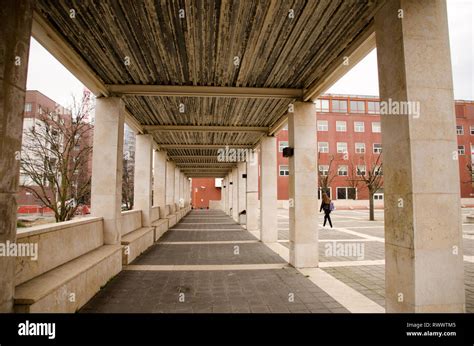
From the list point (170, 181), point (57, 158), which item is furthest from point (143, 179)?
point (170, 181)

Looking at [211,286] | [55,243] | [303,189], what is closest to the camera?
[55,243]

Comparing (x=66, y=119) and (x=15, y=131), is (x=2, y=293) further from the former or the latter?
(x=66, y=119)

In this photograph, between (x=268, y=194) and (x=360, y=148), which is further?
(x=360, y=148)

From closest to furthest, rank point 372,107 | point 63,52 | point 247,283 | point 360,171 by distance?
point 63,52 < point 247,283 < point 360,171 < point 372,107

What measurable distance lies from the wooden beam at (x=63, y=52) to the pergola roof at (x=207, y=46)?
0.02 m

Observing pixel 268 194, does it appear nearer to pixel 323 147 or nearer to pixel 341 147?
pixel 323 147

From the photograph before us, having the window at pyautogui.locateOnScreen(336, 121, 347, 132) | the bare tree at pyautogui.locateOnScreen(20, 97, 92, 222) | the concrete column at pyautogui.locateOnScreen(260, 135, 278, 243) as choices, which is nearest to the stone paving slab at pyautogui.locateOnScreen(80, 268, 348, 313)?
the concrete column at pyautogui.locateOnScreen(260, 135, 278, 243)

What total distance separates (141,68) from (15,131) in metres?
4.08

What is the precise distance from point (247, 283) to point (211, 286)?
829 millimetres

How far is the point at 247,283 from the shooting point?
6.80m

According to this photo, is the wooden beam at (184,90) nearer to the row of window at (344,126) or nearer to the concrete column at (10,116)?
the concrete column at (10,116)

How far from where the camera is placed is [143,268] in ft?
27.2

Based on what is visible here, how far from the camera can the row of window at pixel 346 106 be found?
46156mm
